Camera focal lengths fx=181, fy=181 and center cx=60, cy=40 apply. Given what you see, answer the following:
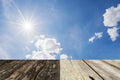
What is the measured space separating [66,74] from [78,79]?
233 millimetres

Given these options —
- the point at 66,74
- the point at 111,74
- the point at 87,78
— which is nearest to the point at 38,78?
the point at 66,74

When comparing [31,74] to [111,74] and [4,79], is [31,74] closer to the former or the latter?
[4,79]

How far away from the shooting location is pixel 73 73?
200 centimetres

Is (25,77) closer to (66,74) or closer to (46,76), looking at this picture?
(46,76)

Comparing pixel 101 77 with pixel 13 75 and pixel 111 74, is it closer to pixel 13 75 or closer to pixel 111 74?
pixel 111 74


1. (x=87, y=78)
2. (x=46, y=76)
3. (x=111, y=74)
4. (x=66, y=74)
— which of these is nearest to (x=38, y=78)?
(x=46, y=76)

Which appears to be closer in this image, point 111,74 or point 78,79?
point 78,79

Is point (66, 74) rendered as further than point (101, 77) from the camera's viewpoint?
Yes

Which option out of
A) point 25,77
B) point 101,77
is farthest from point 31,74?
point 101,77

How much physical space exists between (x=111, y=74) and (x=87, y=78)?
1.14ft

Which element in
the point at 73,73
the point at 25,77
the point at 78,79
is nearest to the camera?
the point at 78,79

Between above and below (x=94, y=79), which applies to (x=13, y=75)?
above

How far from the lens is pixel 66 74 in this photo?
196 centimetres

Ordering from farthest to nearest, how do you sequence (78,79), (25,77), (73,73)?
(73,73)
(25,77)
(78,79)
